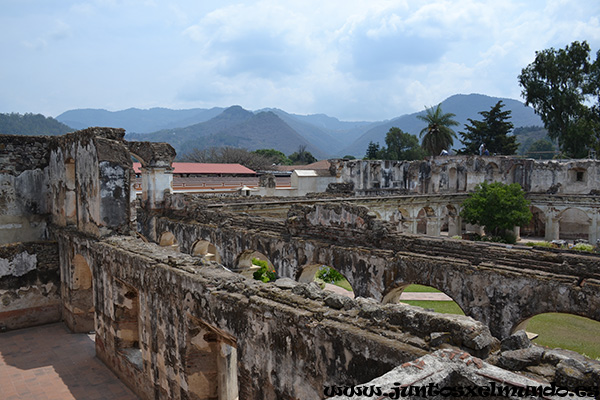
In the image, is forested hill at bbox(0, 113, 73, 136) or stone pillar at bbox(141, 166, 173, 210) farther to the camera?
forested hill at bbox(0, 113, 73, 136)

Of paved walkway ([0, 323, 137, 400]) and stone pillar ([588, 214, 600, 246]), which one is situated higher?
stone pillar ([588, 214, 600, 246])

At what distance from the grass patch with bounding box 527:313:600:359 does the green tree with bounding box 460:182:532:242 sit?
1291 cm

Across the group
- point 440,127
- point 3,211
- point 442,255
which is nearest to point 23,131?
point 440,127

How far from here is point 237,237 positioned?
14430 millimetres

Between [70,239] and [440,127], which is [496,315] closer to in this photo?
[70,239]

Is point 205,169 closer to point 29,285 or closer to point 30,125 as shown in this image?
point 29,285

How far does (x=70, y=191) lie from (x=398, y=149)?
187ft

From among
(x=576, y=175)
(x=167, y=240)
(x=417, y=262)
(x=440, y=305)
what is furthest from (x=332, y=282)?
(x=576, y=175)

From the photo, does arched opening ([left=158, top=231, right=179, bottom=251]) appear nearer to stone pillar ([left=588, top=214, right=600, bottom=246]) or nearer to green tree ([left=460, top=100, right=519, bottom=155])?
stone pillar ([left=588, top=214, right=600, bottom=246])

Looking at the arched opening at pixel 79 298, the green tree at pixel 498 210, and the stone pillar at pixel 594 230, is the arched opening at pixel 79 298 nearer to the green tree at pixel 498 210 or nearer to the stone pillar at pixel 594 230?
the green tree at pixel 498 210

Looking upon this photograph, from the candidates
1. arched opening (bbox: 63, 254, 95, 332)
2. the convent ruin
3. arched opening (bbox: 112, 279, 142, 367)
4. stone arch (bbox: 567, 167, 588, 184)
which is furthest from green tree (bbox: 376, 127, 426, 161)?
arched opening (bbox: 112, 279, 142, 367)

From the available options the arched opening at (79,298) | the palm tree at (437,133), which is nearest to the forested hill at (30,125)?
the palm tree at (437,133)

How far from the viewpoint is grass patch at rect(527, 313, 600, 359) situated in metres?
12.3

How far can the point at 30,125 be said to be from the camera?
124688 mm
